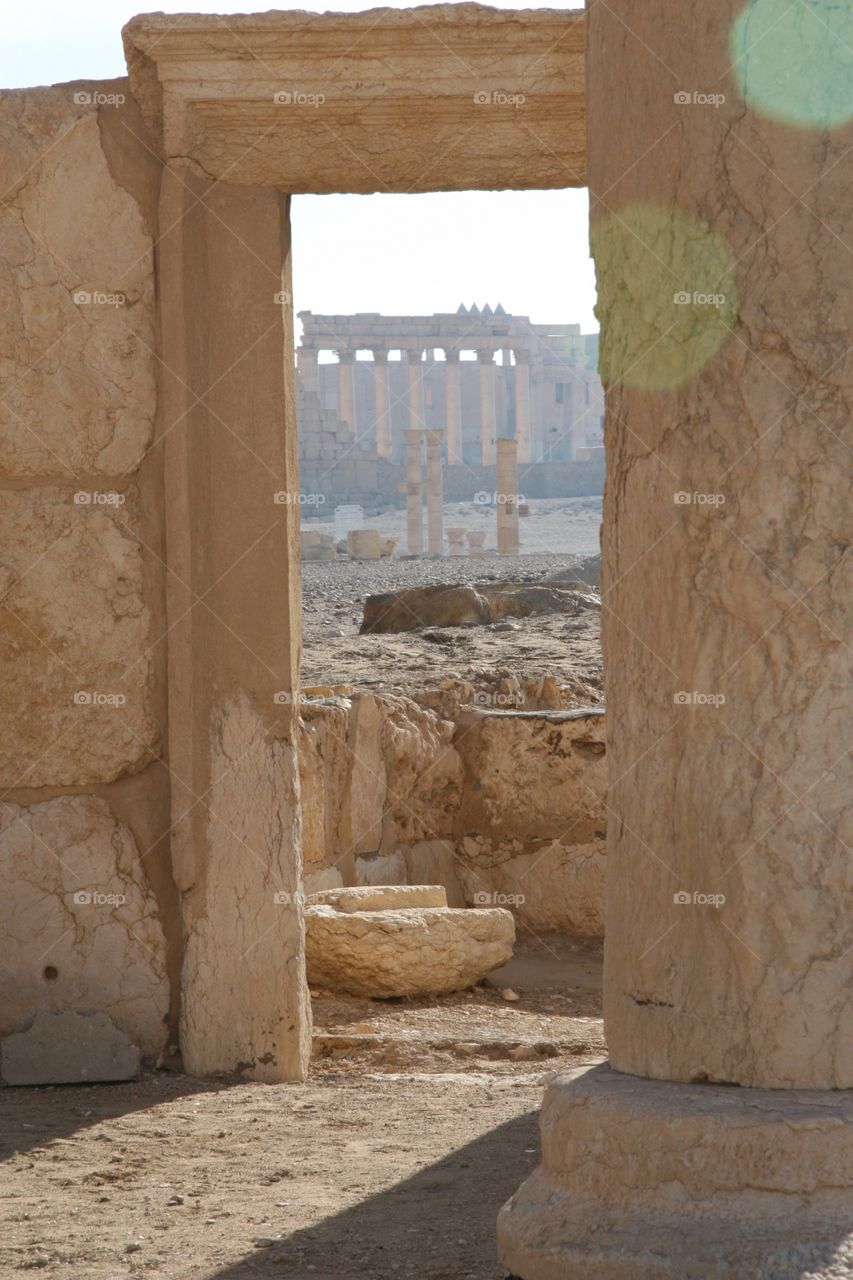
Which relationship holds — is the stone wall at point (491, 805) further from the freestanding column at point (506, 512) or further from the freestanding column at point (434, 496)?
the freestanding column at point (434, 496)

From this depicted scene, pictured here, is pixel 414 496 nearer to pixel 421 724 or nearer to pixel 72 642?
pixel 421 724

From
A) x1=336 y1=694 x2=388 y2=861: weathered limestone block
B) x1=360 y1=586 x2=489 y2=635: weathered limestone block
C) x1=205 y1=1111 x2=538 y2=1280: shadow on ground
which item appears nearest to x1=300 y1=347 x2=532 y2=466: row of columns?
x1=360 y1=586 x2=489 y2=635: weathered limestone block

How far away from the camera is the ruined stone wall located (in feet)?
15.8

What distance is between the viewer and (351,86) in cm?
471

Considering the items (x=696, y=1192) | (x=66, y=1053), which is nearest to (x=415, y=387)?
(x=66, y=1053)

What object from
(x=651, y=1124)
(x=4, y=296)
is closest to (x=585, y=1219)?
(x=651, y=1124)

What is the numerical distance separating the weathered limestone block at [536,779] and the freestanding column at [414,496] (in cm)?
3223

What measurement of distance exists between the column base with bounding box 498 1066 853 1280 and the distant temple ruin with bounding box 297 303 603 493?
54643 millimetres

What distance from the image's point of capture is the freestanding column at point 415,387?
219 feet

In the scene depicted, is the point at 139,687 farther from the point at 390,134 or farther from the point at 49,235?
the point at 390,134

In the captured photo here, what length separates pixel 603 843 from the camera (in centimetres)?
765

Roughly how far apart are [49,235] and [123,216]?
0.76 feet

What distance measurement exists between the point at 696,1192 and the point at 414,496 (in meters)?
40.4

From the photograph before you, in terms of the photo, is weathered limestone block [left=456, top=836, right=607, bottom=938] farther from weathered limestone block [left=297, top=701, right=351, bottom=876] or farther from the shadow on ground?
the shadow on ground
